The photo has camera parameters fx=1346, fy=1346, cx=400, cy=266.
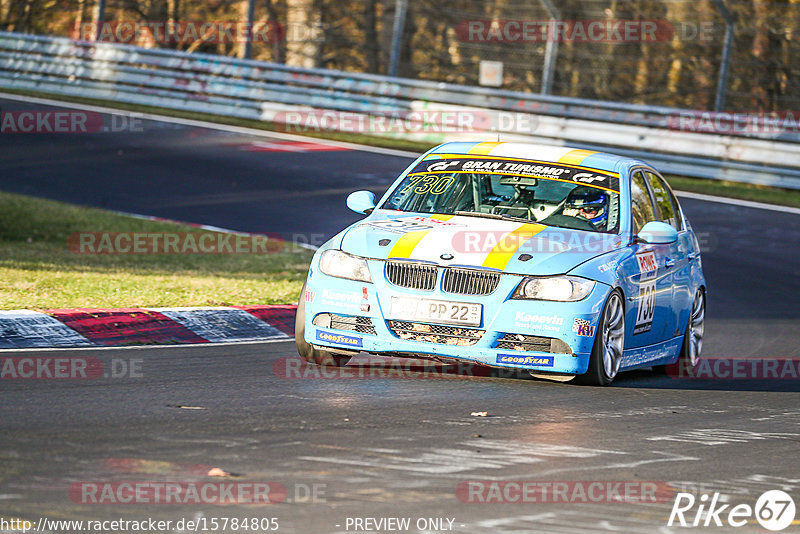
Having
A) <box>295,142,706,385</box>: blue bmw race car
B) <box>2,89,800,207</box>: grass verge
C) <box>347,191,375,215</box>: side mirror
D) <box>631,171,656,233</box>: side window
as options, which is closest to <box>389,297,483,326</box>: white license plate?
<box>295,142,706,385</box>: blue bmw race car

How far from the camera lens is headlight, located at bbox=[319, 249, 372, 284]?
26.5ft

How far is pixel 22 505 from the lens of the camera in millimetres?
4750

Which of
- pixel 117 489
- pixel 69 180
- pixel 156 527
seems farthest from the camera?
pixel 69 180

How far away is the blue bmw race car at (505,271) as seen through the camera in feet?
25.8

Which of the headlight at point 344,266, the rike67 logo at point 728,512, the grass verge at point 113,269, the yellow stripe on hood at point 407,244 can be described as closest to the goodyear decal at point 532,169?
the yellow stripe on hood at point 407,244

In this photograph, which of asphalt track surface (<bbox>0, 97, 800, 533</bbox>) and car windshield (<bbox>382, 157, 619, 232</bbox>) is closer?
asphalt track surface (<bbox>0, 97, 800, 533</bbox>)

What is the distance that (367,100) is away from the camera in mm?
23844

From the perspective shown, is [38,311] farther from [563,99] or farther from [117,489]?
[563,99]

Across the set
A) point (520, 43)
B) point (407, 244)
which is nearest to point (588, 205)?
point (407, 244)

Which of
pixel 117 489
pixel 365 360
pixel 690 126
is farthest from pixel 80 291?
pixel 690 126

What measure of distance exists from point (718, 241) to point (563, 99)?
22.2 ft

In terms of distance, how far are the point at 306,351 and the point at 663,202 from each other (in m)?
3.09

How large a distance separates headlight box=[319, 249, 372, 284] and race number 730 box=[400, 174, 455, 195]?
1.12 m

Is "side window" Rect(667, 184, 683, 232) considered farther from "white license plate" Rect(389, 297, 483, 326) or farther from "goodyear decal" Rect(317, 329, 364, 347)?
"goodyear decal" Rect(317, 329, 364, 347)
